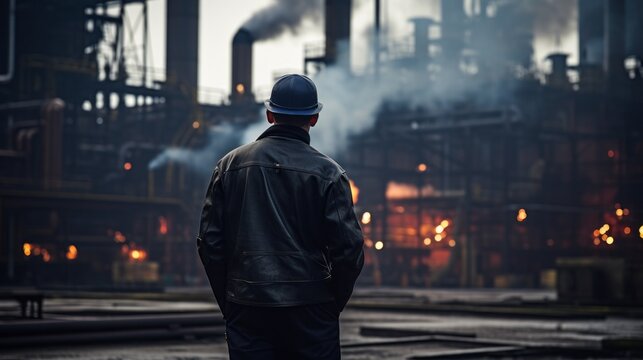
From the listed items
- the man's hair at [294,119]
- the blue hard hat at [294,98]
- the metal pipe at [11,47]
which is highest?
the metal pipe at [11,47]

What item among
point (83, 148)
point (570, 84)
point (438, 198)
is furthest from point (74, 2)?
point (570, 84)

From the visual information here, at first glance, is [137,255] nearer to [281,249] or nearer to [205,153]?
[205,153]

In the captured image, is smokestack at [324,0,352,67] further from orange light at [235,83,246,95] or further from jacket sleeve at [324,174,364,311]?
Answer: jacket sleeve at [324,174,364,311]

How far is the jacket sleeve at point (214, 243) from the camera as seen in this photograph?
3.77 m

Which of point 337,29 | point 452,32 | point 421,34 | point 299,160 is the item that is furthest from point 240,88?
point 299,160

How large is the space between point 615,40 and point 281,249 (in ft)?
160

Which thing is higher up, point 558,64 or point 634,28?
point 634,28

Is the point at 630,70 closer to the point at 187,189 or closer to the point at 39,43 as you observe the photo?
the point at 187,189

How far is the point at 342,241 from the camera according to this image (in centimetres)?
367

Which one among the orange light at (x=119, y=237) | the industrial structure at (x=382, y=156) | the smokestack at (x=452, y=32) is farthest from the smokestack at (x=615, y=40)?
the orange light at (x=119, y=237)

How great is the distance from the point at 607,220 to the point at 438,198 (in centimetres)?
713

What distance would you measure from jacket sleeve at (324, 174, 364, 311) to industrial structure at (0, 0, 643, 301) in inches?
1457

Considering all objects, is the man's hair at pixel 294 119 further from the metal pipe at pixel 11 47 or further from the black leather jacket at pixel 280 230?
the metal pipe at pixel 11 47

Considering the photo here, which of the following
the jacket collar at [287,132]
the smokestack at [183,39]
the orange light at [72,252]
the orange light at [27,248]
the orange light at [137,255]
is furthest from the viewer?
the smokestack at [183,39]
